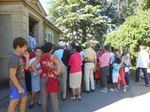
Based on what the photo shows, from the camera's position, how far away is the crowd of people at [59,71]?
8.02 meters

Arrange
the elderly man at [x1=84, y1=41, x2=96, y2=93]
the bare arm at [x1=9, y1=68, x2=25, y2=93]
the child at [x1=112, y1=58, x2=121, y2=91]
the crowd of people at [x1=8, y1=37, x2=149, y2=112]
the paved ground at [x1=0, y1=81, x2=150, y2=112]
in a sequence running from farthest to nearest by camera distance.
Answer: the child at [x1=112, y1=58, x2=121, y2=91]
the elderly man at [x1=84, y1=41, x2=96, y2=93]
the paved ground at [x1=0, y1=81, x2=150, y2=112]
the crowd of people at [x1=8, y1=37, x2=149, y2=112]
the bare arm at [x1=9, y1=68, x2=25, y2=93]

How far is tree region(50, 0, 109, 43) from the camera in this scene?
43531 mm

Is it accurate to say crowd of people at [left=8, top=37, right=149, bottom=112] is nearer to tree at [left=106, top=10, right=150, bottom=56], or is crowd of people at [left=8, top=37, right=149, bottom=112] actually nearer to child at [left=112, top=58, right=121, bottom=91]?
child at [left=112, top=58, right=121, bottom=91]

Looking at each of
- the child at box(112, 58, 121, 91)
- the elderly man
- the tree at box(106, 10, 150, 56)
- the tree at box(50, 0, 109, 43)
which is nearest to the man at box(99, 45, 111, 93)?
the child at box(112, 58, 121, 91)

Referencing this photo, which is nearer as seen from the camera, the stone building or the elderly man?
the elderly man

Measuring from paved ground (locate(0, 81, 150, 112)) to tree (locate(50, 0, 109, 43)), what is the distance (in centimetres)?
2943

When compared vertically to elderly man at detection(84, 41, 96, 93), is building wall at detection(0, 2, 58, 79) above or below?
above

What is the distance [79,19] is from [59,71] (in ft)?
114

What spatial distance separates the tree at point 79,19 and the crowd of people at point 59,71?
2602 centimetres

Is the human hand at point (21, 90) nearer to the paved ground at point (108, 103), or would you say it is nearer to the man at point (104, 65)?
the paved ground at point (108, 103)

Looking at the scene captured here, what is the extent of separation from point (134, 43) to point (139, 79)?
545cm

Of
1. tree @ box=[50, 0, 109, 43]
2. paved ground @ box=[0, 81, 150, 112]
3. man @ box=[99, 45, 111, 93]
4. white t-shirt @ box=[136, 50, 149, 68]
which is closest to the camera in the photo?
paved ground @ box=[0, 81, 150, 112]

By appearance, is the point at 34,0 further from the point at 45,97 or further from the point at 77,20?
the point at 77,20

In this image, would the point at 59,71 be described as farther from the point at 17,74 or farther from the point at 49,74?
the point at 17,74
